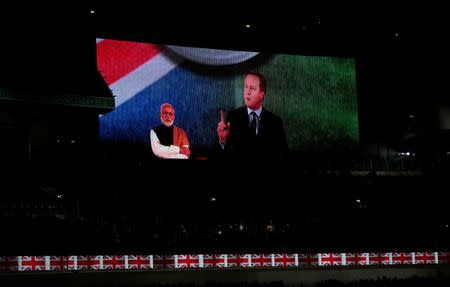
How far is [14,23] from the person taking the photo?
15.9 metres

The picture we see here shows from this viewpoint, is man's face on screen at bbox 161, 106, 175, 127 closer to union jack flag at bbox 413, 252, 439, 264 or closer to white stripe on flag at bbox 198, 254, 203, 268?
white stripe on flag at bbox 198, 254, 203, 268

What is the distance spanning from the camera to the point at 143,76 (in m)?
17.3

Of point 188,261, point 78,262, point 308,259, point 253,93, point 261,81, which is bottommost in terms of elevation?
point 308,259

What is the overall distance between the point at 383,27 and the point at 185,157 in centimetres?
583

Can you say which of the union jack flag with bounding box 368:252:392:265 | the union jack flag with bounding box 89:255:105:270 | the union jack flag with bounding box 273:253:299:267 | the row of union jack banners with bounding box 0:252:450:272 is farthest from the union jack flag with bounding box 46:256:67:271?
the union jack flag with bounding box 368:252:392:265

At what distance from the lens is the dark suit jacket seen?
58.4ft

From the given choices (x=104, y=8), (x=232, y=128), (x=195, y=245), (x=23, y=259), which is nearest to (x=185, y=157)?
(x=232, y=128)

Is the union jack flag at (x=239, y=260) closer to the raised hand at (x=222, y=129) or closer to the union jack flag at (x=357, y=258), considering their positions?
the union jack flag at (x=357, y=258)

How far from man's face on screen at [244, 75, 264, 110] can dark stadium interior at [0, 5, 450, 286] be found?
2.92 feet

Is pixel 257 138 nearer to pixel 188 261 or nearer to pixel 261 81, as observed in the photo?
pixel 261 81

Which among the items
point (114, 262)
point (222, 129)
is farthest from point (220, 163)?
point (114, 262)

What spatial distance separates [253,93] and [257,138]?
1.05 m

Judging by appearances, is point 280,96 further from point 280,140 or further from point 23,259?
point 23,259

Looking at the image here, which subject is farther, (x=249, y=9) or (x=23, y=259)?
(x=249, y=9)
